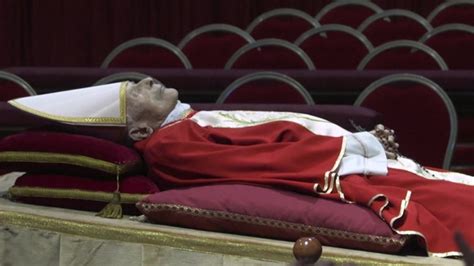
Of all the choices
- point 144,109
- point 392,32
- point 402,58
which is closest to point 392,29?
point 392,32

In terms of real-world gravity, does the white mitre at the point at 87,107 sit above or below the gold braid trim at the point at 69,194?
above

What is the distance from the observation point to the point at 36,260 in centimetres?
171

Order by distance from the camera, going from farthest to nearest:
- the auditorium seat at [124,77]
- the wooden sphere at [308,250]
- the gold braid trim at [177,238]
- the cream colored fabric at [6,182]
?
the auditorium seat at [124,77]
the cream colored fabric at [6,182]
the gold braid trim at [177,238]
the wooden sphere at [308,250]

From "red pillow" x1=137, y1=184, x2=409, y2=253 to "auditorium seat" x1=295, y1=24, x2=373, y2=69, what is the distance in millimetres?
1670

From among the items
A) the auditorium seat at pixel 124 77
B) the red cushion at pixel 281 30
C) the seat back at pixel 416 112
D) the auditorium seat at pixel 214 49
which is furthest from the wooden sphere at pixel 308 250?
the red cushion at pixel 281 30

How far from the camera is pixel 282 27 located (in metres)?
3.73

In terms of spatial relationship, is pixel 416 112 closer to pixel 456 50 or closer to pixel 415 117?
pixel 415 117

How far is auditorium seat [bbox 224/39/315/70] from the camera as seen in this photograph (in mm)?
3018

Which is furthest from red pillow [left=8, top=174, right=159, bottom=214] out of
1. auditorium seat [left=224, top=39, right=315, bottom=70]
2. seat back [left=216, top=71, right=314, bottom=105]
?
auditorium seat [left=224, top=39, right=315, bottom=70]

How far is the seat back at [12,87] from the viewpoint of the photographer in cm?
270

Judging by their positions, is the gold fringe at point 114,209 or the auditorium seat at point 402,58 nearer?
the gold fringe at point 114,209

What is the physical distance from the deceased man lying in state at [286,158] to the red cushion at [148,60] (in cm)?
142

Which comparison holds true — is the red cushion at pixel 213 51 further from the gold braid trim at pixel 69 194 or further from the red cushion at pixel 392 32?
the gold braid trim at pixel 69 194

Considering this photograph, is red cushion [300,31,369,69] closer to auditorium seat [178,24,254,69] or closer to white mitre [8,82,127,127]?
auditorium seat [178,24,254,69]
